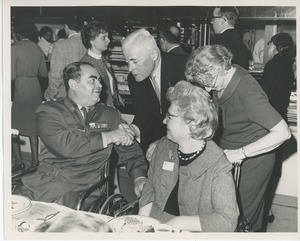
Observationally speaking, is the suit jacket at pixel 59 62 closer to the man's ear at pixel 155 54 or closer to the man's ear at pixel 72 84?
the man's ear at pixel 72 84

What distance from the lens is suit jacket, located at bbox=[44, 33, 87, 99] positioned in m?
1.95

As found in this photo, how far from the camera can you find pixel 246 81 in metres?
1.75

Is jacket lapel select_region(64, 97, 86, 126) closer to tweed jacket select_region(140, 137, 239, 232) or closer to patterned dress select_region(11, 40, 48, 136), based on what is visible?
patterned dress select_region(11, 40, 48, 136)

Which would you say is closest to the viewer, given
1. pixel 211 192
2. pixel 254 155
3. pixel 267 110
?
pixel 211 192

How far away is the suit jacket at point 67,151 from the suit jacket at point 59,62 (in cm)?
7

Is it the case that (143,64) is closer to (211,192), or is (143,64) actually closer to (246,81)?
(246,81)

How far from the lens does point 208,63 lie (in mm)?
1755

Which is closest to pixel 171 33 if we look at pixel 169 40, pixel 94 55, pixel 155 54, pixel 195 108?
pixel 169 40

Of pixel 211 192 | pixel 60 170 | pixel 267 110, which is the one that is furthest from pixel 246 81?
pixel 60 170

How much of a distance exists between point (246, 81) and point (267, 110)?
161mm

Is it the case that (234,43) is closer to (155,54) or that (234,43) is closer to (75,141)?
(155,54)

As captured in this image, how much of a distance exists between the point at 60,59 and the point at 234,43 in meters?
0.86

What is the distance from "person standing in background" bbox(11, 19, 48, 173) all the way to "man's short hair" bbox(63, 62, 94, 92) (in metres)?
0.14

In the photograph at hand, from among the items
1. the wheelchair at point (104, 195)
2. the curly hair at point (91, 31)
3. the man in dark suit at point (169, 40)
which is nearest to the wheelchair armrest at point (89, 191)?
the wheelchair at point (104, 195)
